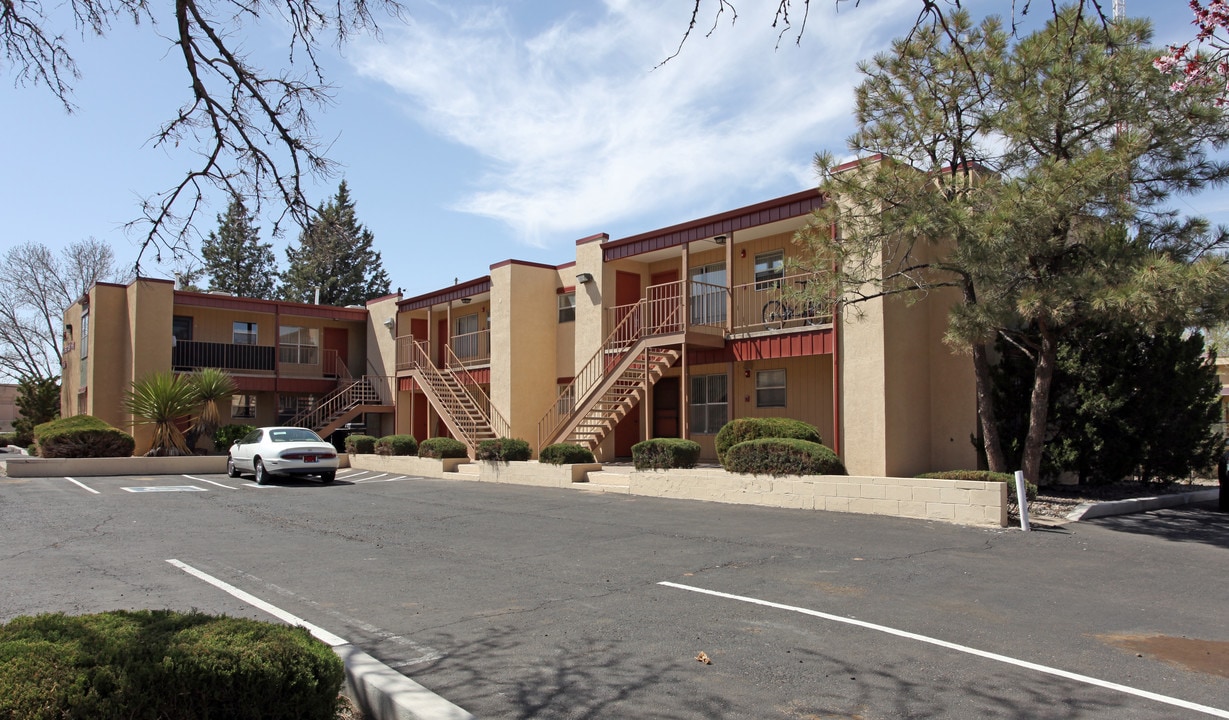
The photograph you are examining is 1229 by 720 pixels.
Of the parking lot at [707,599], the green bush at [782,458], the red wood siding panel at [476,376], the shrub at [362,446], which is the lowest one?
the parking lot at [707,599]

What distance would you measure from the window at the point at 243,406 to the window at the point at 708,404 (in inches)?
752

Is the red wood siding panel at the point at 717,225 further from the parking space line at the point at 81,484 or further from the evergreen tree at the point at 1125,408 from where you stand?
the parking space line at the point at 81,484

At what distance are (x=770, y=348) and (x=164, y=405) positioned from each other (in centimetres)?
1824

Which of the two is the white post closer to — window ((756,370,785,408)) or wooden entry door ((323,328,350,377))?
window ((756,370,785,408))

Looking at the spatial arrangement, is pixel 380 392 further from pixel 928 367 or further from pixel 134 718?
pixel 134 718

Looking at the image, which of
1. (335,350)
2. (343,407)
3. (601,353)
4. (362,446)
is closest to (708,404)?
(601,353)

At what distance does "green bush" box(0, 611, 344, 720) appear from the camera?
136 inches

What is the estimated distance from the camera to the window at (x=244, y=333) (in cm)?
3175

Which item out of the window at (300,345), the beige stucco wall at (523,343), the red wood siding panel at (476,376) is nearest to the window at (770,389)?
the beige stucco wall at (523,343)

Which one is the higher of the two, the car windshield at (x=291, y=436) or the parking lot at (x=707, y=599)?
the car windshield at (x=291, y=436)

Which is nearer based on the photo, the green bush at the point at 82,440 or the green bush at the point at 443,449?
the green bush at the point at 443,449

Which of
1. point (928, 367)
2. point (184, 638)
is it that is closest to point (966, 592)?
point (184, 638)

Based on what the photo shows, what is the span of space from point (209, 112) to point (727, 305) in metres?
13.6

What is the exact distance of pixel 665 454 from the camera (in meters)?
16.6
